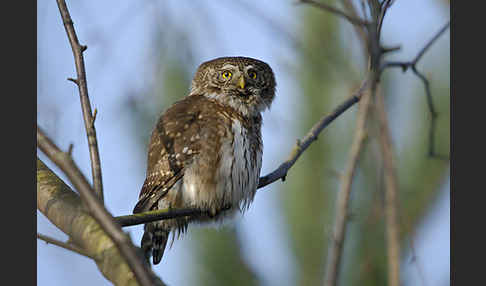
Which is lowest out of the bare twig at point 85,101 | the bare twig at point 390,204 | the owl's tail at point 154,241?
the owl's tail at point 154,241

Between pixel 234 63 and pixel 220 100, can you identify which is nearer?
pixel 220 100

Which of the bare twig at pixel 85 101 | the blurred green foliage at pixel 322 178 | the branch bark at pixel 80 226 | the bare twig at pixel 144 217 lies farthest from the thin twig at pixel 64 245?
the blurred green foliage at pixel 322 178

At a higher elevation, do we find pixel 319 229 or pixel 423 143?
pixel 423 143

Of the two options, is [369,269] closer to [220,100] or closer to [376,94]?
[376,94]

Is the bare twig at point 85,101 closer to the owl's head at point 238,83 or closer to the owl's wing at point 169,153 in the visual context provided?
the owl's wing at point 169,153

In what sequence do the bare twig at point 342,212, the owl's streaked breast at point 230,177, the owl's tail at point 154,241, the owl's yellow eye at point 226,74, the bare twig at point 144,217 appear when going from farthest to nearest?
the owl's yellow eye at point 226,74 < the owl's tail at point 154,241 < the owl's streaked breast at point 230,177 < the bare twig at point 342,212 < the bare twig at point 144,217

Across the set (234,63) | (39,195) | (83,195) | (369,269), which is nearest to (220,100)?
(234,63)

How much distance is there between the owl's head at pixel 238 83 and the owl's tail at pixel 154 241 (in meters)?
1.11

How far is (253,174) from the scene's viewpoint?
398cm

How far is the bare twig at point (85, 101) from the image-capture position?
2.30m

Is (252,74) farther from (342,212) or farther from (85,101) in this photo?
(85,101)

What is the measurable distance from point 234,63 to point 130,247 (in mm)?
3389

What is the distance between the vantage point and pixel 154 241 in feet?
13.2

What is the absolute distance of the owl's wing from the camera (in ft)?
12.4
